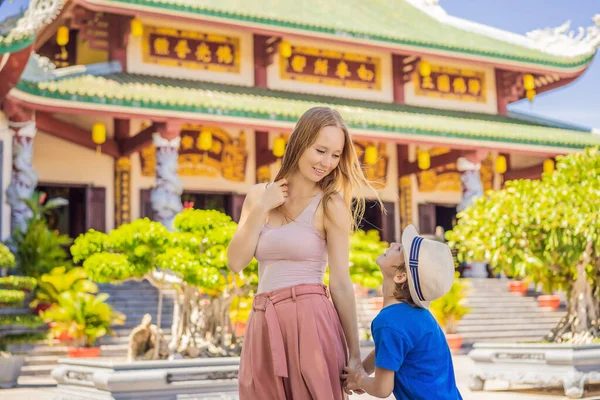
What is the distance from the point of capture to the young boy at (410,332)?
8.41 ft

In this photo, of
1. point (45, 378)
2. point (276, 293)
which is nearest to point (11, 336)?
point (45, 378)

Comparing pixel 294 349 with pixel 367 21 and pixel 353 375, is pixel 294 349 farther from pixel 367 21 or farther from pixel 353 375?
pixel 367 21

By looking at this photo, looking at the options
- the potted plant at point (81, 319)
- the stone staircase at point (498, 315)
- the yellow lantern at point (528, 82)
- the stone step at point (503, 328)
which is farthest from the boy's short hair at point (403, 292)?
the yellow lantern at point (528, 82)

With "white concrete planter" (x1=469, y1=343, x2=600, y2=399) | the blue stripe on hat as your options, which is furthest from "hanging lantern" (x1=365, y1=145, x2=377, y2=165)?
the blue stripe on hat

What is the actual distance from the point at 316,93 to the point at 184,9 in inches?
143

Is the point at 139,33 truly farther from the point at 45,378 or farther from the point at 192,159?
the point at 45,378

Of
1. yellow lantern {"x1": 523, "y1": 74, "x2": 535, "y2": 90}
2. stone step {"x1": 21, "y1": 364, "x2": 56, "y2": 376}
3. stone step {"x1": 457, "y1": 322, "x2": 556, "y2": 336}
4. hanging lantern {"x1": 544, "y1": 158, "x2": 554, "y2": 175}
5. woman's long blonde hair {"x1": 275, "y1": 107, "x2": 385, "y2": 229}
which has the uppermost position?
yellow lantern {"x1": 523, "y1": 74, "x2": 535, "y2": 90}

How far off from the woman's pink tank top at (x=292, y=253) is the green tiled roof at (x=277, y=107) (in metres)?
10.8

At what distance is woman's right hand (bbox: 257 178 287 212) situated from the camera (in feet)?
8.50

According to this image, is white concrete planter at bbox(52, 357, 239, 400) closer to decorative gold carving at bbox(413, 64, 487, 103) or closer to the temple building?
the temple building

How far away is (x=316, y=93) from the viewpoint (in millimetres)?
17812

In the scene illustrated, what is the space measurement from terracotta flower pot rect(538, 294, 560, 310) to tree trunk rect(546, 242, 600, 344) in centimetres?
696

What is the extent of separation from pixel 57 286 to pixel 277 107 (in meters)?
5.59

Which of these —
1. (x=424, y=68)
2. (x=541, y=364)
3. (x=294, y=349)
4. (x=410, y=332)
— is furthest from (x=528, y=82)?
(x=294, y=349)
